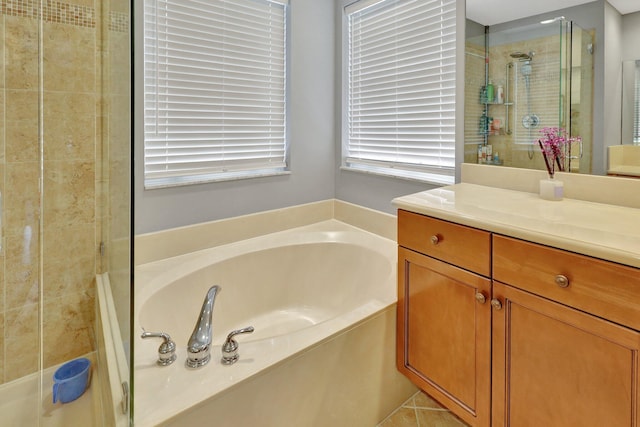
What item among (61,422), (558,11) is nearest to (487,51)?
(558,11)

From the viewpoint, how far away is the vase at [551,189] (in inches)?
53.0

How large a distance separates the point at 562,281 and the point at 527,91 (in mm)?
973

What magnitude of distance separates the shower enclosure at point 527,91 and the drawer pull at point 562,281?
0.67m

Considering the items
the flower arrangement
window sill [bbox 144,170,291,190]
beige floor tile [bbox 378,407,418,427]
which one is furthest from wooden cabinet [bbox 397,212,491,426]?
window sill [bbox 144,170,291,190]

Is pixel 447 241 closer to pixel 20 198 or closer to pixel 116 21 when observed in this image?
pixel 116 21

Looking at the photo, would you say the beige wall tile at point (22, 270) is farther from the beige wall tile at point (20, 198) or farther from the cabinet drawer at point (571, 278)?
the cabinet drawer at point (571, 278)

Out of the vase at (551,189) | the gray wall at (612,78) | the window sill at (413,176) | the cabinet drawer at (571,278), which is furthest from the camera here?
the window sill at (413,176)

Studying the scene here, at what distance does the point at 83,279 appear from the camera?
1723 mm

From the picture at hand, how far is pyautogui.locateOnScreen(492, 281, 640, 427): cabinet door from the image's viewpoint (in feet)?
2.77

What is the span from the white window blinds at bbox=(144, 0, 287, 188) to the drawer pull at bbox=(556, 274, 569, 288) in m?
1.74

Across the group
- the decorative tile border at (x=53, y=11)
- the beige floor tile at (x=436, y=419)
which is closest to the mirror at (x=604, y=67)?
the beige floor tile at (x=436, y=419)

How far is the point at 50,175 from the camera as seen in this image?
62.9 inches

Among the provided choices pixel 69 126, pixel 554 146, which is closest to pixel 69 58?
pixel 69 126

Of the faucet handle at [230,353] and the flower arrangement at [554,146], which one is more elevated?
the flower arrangement at [554,146]
